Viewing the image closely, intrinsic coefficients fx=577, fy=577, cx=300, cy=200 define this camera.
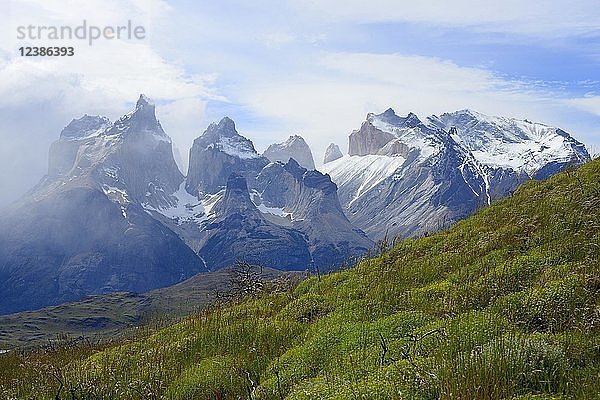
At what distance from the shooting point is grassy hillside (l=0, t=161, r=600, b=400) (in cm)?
973

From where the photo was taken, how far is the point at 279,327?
1655cm

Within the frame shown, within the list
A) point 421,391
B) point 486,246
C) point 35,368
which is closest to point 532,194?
point 486,246

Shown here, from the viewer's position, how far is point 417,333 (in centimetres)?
1257

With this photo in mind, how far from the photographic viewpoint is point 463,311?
1336 centimetres

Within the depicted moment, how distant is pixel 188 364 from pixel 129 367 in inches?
69.8

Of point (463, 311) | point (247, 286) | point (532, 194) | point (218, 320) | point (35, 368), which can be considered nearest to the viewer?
point (463, 311)

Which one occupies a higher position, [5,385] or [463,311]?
[463,311]

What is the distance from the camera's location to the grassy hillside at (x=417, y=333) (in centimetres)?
973

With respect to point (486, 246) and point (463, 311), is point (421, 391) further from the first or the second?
point (486, 246)

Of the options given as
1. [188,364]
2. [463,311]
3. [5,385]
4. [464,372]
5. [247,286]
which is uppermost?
[464,372]

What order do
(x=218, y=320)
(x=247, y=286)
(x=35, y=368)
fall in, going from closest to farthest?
(x=35, y=368), (x=218, y=320), (x=247, y=286)

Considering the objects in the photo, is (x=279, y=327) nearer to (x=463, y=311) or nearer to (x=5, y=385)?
(x=463, y=311)

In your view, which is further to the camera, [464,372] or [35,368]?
[35,368]

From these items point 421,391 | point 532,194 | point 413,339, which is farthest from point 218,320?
point 532,194
